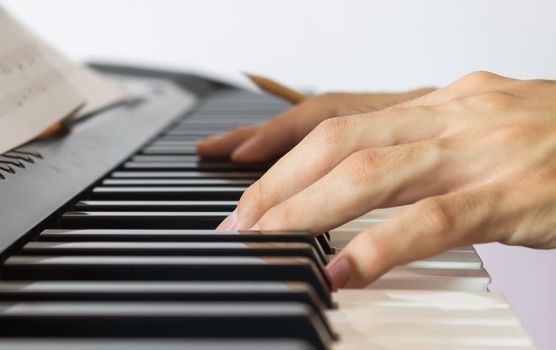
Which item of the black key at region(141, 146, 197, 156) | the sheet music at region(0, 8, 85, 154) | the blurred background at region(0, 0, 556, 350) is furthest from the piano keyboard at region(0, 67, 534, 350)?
the blurred background at region(0, 0, 556, 350)

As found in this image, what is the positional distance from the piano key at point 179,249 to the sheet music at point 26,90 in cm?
27

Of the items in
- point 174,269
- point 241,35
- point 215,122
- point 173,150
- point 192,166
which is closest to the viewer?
point 174,269

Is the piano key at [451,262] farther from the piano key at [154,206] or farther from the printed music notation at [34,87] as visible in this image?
the printed music notation at [34,87]

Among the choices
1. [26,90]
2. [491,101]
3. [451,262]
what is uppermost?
[26,90]

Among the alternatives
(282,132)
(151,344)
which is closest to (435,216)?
(151,344)

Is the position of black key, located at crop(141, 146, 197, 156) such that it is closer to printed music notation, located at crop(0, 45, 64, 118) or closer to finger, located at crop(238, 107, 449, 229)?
printed music notation, located at crop(0, 45, 64, 118)

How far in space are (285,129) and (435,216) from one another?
19.7 inches

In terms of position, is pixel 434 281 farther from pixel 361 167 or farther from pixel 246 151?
pixel 246 151

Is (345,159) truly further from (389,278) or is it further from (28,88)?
(28,88)

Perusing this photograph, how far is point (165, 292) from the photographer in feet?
1.74

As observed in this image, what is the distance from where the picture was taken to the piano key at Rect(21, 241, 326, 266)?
61cm

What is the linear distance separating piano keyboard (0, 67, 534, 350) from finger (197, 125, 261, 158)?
0.28 m

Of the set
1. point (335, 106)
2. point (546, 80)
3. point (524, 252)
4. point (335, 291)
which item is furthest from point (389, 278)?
point (524, 252)

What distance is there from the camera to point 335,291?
0.58 meters
